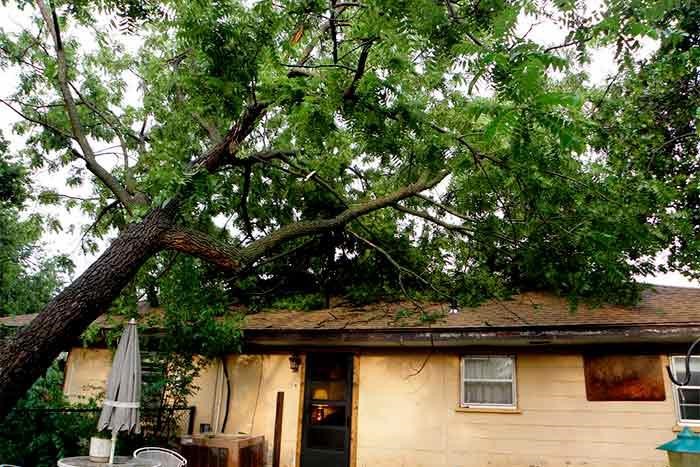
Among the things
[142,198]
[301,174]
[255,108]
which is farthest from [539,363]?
[142,198]

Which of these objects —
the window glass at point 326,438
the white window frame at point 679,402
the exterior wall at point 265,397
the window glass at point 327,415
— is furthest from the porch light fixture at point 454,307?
the white window frame at point 679,402

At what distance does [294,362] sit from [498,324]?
4.02m

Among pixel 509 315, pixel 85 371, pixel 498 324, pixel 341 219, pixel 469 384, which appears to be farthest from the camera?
pixel 85 371

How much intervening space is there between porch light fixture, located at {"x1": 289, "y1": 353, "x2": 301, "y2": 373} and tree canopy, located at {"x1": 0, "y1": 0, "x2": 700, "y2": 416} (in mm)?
1975

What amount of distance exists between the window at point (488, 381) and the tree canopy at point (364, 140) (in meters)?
1.13

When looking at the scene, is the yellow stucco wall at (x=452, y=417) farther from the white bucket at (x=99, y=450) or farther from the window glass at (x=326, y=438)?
the white bucket at (x=99, y=450)

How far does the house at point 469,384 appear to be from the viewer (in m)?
7.48

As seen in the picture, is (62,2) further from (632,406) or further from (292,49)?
(632,406)

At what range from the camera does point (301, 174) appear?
853cm

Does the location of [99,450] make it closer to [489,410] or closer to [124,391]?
[124,391]

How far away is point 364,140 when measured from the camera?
6.02 metres

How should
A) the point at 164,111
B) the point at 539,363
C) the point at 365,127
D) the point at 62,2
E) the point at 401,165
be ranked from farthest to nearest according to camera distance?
the point at 164,111 → the point at 539,363 → the point at 401,165 → the point at 62,2 → the point at 365,127

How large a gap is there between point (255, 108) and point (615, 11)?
4718 mm

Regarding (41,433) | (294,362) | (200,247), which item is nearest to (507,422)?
(294,362)
